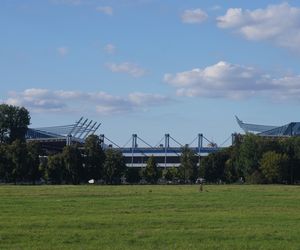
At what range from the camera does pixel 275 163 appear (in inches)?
5640

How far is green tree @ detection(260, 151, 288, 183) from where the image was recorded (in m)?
143

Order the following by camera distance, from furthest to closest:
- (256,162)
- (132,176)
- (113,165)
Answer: (132,176) < (113,165) < (256,162)

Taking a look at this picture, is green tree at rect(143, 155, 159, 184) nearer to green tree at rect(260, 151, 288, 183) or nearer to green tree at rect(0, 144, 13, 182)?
green tree at rect(260, 151, 288, 183)

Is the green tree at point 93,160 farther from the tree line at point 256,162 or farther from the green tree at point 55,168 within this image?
the tree line at point 256,162

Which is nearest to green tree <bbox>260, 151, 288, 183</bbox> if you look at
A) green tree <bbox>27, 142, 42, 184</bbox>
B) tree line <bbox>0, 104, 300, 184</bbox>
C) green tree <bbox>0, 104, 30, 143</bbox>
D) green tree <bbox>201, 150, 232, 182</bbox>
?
tree line <bbox>0, 104, 300, 184</bbox>

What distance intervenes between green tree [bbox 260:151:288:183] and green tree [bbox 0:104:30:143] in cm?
6852

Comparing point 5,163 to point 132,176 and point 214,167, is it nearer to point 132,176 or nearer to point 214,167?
point 132,176

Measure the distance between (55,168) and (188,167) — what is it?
35109 millimetres

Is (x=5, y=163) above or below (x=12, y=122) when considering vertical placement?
below

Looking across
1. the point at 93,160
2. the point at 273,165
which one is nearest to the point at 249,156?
the point at 273,165

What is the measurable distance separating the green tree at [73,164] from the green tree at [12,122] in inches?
1168

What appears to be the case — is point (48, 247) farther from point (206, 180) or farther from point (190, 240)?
point (206, 180)

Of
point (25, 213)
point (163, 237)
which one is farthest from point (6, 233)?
point (25, 213)

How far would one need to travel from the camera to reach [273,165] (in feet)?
472
